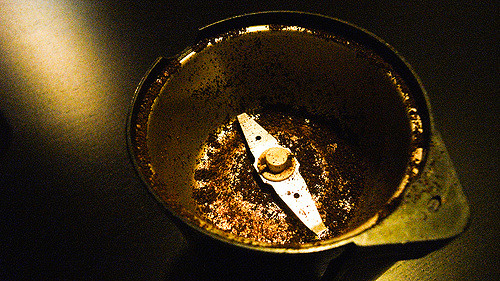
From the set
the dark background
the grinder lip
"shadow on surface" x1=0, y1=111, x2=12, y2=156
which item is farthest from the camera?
"shadow on surface" x1=0, y1=111, x2=12, y2=156

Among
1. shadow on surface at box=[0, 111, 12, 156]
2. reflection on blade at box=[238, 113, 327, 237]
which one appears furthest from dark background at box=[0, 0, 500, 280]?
reflection on blade at box=[238, 113, 327, 237]

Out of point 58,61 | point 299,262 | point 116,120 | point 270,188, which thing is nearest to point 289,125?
point 270,188

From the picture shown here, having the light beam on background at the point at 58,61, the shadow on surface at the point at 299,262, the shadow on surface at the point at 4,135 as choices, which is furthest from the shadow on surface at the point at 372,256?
the shadow on surface at the point at 4,135

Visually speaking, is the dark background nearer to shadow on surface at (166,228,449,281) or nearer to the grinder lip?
shadow on surface at (166,228,449,281)

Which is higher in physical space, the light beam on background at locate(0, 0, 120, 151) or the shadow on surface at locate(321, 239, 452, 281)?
the light beam on background at locate(0, 0, 120, 151)

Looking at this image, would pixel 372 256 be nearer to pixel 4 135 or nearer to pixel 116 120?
pixel 116 120

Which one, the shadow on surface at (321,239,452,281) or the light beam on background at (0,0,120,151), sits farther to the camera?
the light beam on background at (0,0,120,151)

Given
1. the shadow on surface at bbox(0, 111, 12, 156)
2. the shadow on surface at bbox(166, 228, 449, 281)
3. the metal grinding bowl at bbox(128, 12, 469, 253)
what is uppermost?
the shadow on surface at bbox(0, 111, 12, 156)

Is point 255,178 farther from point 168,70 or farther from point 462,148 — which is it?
point 462,148
